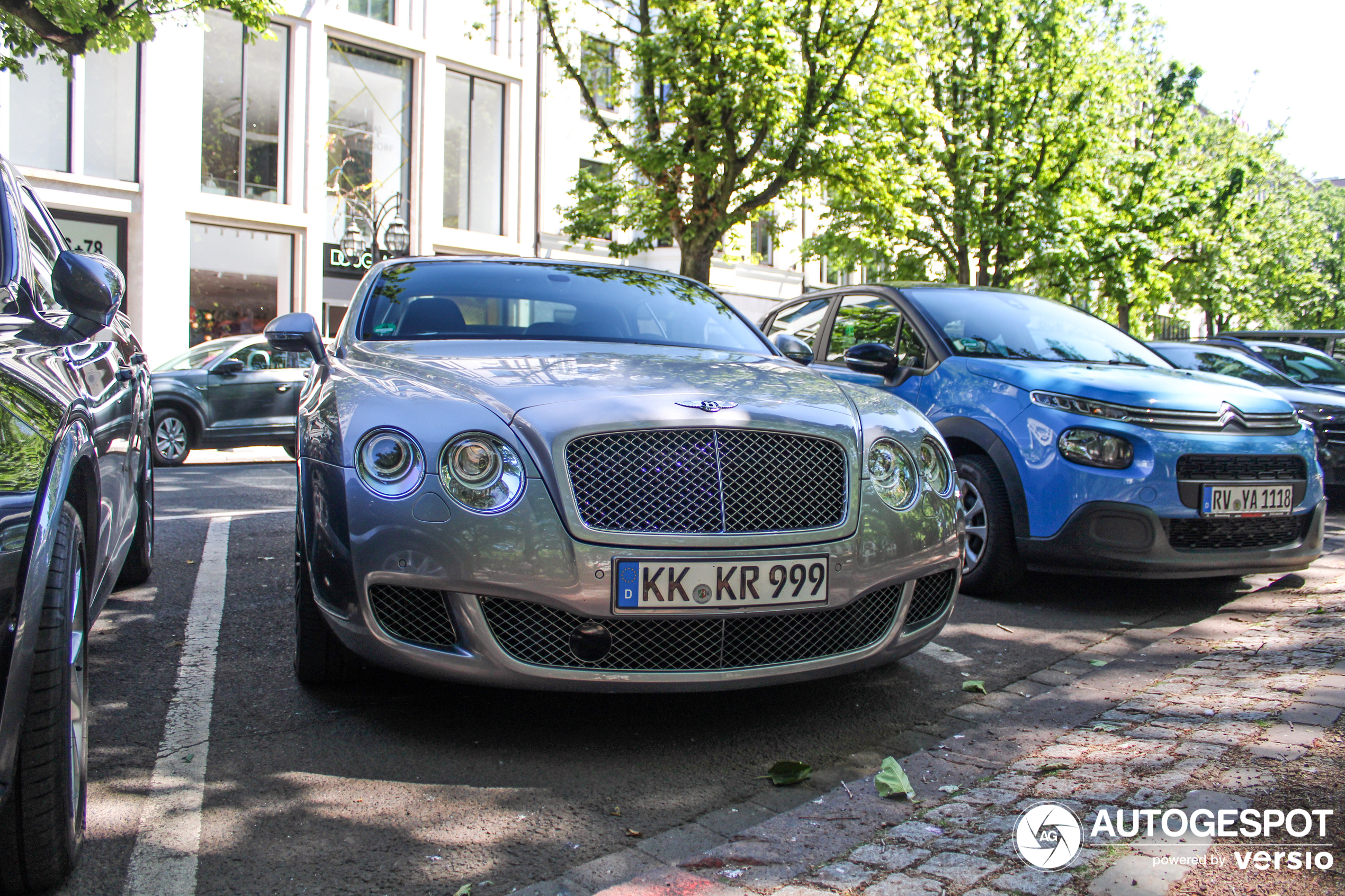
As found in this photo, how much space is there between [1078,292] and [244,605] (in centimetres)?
1998

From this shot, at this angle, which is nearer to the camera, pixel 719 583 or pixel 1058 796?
pixel 1058 796

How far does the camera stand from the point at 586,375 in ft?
11.6

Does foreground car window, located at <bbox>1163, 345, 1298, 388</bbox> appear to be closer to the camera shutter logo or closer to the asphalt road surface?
the asphalt road surface

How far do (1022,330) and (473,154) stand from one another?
21.2m

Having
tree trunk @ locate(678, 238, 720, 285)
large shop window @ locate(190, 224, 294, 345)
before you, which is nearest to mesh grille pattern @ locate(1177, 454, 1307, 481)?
tree trunk @ locate(678, 238, 720, 285)

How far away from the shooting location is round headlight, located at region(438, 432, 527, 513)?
2.99 metres

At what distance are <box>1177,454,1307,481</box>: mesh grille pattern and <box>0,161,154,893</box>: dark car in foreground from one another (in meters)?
4.40

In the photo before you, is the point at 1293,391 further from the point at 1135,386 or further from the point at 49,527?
the point at 49,527

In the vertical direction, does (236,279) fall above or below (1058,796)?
above

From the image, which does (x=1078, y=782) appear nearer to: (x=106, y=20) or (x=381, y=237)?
(x=106, y=20)

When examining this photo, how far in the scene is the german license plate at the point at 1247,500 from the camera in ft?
16.5

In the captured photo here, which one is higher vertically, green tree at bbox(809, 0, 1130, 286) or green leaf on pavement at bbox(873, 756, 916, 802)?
green tree at bbox(809, 0, 1130, 286)

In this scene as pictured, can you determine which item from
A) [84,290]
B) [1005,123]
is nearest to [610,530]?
[84,290]

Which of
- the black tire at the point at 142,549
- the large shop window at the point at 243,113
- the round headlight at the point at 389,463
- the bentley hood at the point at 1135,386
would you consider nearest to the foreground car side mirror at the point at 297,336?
the black tire at the point at 142,549
